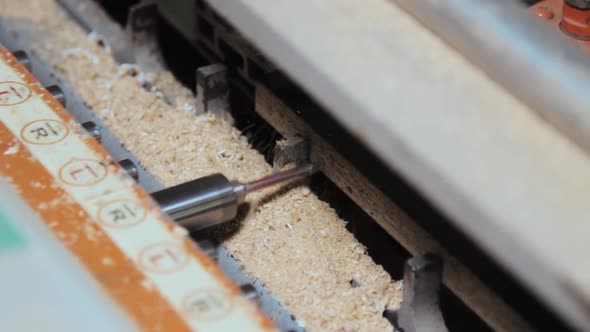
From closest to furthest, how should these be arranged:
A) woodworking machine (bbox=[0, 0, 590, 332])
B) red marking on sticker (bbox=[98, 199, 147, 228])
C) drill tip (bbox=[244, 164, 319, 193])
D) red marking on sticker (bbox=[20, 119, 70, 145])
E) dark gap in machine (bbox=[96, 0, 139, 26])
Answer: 1. woodworking machine (bbox=[0, 0, 590, 332])
2. red marking on sticker (bbox=[98, 199, 147, 228])
3. red marking on sticker (bbox=[20, 119, 70, 145])
4. drill tip (bbox=[244, 164, 319, 193])
5. dark gap in machine (bbox=[96, 0, 139, 26])

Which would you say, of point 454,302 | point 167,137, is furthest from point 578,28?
point 167,137

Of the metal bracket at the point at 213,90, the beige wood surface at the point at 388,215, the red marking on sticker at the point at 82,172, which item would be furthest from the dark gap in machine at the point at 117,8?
the red marking on sticker at the point at 82,172

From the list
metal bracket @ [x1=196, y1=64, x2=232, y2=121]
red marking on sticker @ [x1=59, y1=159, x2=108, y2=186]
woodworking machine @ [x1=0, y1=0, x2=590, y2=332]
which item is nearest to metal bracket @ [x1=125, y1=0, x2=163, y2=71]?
metal bracket @ [x1=196, y1=64, x2=232, y2=121]

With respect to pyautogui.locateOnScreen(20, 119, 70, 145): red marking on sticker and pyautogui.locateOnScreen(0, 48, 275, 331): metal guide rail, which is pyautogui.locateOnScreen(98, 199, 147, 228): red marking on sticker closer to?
pyautogui.locateOnScreen(0, 48, 275, 331): metal guide rail

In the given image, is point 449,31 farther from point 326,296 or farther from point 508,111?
point 326,296

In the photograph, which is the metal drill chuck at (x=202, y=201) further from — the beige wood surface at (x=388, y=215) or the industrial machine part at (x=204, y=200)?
the beige wood surface at (x=388, y=215)

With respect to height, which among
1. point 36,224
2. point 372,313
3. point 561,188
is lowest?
point 372,313

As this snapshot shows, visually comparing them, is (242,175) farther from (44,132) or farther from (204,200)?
(44,132)
